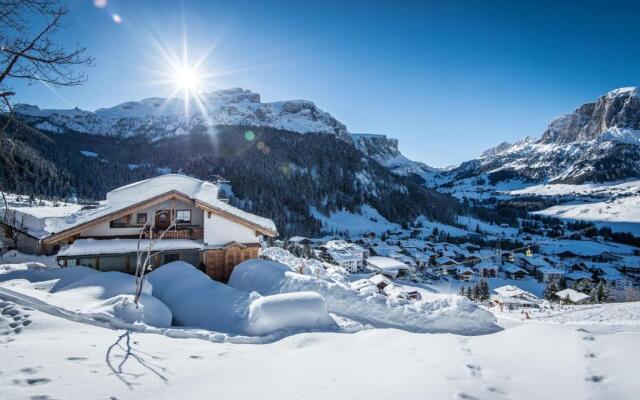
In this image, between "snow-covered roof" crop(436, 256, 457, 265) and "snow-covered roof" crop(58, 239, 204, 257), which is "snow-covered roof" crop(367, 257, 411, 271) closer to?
"snow-covered roof" crop(436, 256, 457, 265)

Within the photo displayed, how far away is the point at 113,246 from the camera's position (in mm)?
15328

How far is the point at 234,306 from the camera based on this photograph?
968cm

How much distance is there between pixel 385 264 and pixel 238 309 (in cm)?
6697

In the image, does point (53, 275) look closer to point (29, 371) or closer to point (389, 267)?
point (29, 371)

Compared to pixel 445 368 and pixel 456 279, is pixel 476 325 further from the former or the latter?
pixel 456 279

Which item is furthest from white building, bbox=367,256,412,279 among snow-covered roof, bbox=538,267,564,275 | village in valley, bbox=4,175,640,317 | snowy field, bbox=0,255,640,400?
snowy field, bbox=0,255,640,400

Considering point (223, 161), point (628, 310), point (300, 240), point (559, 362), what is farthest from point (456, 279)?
point (223, 161)

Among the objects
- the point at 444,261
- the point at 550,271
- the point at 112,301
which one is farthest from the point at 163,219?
the point at 550,271

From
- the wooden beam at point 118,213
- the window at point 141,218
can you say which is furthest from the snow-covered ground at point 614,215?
the window at point 141,218

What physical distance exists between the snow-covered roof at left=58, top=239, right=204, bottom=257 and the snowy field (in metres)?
5.60

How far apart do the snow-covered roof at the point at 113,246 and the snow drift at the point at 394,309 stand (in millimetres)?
5259

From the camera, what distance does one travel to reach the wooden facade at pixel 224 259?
17234 millimetres

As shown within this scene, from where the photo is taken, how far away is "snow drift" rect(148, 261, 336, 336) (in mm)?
8500

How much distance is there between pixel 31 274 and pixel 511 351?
54.8ft
